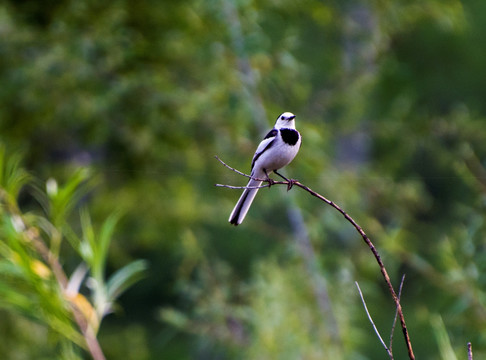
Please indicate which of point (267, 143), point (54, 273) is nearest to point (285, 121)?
point (267, 143)

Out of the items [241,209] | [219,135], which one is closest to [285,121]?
[241,209]

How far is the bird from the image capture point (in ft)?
3.33

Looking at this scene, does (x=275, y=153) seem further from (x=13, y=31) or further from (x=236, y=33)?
(x=13, y=31)

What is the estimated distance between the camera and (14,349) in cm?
478

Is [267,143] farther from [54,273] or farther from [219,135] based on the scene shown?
[219,135]

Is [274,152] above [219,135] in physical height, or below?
below

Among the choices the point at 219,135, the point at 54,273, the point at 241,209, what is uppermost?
the point at 219,135

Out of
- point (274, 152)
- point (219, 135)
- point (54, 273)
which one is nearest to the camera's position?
point (274, 152)

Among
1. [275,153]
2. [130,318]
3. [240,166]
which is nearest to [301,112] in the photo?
[240,166]

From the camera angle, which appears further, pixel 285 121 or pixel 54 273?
pixel 54 273

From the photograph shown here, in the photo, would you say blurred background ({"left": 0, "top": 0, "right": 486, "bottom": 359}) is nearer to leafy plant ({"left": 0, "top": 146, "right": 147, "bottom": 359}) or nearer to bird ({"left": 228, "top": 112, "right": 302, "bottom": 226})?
leafy plant ({"left": 0, "top": 146, "right": 147, "bottom": 359})

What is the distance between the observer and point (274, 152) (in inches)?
44.2

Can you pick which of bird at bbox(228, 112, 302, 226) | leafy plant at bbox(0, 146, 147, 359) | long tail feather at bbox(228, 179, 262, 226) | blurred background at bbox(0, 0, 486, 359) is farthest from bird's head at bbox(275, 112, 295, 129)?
blurred background at bbox(0, 0, 486, 359)

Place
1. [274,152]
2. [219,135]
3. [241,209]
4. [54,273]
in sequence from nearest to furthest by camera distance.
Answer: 1. [241,209]
2. [274,152]
3. [54,273]
4. [219,135]
